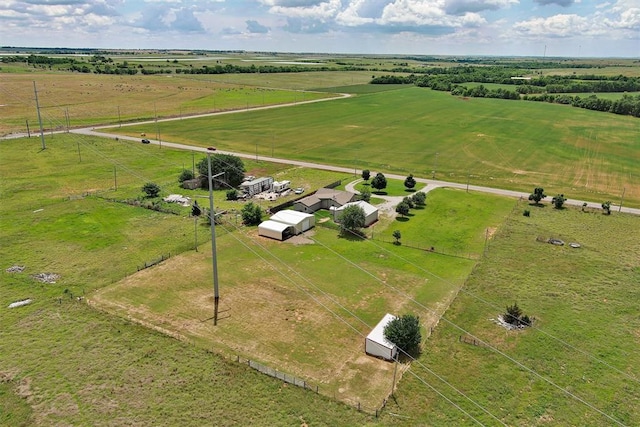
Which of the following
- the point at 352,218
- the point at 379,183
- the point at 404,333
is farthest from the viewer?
the point at 379,183

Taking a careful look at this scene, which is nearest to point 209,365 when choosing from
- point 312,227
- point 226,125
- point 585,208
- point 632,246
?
point 312,227

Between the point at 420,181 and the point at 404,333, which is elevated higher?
the point at 404,333

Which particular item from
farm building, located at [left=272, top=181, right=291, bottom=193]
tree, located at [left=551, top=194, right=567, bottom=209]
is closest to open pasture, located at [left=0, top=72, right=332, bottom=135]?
farm building, located at [left=272, top=181, right=291, bottom=193]

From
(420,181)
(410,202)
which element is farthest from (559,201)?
(420,181)

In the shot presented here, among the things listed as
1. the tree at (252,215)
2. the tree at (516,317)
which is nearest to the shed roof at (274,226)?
the tree at (252,215)

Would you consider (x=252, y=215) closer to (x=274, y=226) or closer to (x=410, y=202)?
(x=274, y=226)

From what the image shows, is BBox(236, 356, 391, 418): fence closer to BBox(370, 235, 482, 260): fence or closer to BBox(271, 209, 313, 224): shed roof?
BBox(271, 209, 313, 224): shed roof
